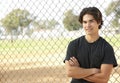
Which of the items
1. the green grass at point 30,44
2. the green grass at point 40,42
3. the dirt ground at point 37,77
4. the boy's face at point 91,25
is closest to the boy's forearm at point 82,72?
the boy's face at point 91,25

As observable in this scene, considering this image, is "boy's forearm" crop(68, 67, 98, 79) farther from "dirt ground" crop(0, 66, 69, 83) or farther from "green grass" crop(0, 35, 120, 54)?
"dirt ground" crop(0, 66, 69, 83)

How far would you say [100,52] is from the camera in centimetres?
278

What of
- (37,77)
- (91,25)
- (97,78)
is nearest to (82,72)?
(97,78)

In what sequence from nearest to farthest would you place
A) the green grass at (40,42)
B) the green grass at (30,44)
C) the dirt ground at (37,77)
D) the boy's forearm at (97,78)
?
the boy's forearm at (97,78), the dirt ground at (37,77), the green grass at (40,42), the green grass at (30,44)

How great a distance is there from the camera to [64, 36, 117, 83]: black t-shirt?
278 cm

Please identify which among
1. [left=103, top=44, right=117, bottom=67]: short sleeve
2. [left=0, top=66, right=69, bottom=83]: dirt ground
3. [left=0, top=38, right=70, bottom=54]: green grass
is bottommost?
[left=0, top=66, right=69, bottom=83]: dirt ground

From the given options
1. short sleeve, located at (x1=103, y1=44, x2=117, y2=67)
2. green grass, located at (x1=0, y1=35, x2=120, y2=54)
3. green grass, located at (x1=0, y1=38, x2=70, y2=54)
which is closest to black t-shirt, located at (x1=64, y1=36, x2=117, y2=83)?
short sleeve, located at (x1=103, y1=44, x2=117, y2=67)

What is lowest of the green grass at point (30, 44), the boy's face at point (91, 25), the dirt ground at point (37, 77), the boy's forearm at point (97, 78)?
the dirt ground at point (37, 77)

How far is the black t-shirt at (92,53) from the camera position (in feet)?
9.11

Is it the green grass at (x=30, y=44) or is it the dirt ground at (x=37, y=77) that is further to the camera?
the green grass at (x=30, y=44)

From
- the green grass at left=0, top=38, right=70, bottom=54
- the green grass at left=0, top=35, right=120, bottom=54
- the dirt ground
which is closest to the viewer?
the dirt ground

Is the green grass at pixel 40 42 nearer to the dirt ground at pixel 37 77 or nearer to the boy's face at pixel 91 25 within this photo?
the dirt ground at pixel 37 77

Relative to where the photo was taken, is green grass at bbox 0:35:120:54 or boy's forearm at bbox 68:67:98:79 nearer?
boy's forearm at bbox 68:67:98:79

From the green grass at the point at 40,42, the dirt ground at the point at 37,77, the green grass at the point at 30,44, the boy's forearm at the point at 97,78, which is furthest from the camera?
the green grass at the point at 30,44
